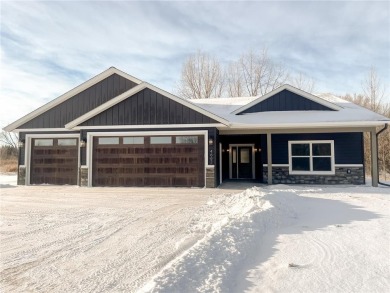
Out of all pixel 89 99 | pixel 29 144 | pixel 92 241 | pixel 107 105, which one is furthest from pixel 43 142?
pixel 92 241

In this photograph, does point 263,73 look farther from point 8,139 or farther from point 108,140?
point 8,139

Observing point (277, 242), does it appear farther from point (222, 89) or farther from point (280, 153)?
point (222, 89)

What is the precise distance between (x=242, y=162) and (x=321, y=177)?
13.8 ft

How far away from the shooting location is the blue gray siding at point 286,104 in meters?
12.9

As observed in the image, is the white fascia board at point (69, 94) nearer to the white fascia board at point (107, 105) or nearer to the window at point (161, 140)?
the white fascia board at point (107, 105)

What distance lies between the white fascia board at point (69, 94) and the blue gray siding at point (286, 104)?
20.1 ft

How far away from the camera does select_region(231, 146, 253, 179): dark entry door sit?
A: 1500cm

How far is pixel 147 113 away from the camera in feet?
38.4

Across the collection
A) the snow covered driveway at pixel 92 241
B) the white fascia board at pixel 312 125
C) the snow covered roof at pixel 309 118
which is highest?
the snow covered roof at pixel 309 118

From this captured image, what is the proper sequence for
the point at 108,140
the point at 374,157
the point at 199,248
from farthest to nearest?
the point at 108,140 < the point at 374,157 < the point at 199,248

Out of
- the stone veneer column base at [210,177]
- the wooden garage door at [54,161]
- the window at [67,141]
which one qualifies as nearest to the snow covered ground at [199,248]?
the stone veneer column base at [210,177]

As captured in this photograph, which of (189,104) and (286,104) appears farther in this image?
(286,104)

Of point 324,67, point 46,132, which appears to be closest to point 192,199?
point 46,132

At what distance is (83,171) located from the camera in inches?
469
